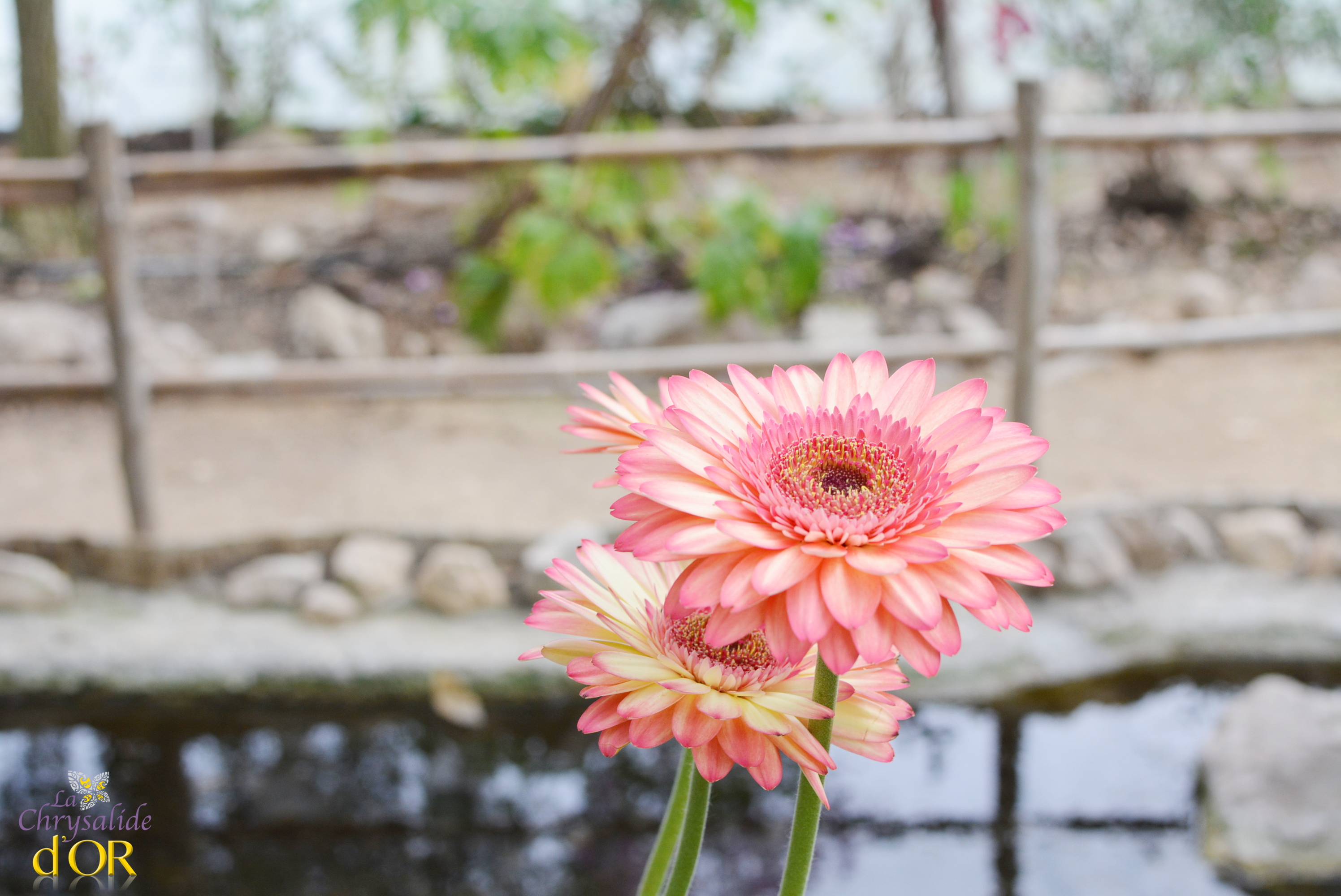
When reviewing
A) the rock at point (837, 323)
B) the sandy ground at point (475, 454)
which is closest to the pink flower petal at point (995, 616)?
the sandy ground at point (475, 454)

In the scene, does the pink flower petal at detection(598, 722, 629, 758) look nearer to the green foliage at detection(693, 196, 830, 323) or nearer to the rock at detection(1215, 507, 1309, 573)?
the rock at detection(1215, 507, 1309, 573)

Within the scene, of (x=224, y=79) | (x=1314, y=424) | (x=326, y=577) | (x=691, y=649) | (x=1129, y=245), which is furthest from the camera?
(x=224, y=79)

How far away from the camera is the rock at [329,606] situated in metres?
2.30

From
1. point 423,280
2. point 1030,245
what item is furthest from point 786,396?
point 423,280

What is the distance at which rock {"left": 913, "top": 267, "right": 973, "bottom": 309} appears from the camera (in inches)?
159

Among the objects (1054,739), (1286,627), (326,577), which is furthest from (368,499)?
(1286,627)

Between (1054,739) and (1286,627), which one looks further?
(1286,627)

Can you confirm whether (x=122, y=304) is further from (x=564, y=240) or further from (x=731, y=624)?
(x=731, y=624)

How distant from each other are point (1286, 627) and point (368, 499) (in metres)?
2.14

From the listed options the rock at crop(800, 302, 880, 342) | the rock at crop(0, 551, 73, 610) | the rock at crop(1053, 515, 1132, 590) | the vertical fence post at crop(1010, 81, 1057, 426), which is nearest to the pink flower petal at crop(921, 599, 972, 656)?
the rock at crop(1053, 515, 1132, 590)

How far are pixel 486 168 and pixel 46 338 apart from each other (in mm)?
1950

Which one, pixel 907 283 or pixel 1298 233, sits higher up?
pixel 1298 233

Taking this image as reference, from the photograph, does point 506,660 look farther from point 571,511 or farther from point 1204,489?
point 1204,489

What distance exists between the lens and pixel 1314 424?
128 inches
